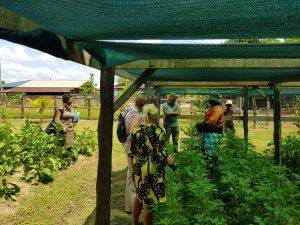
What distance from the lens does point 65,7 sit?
81.2 inches

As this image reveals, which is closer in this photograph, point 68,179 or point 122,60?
point 122,60

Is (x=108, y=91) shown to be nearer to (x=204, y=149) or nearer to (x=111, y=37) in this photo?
(x=111, y=37)

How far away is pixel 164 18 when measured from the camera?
224 cm

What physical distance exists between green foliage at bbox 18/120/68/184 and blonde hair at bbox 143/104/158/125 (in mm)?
3319

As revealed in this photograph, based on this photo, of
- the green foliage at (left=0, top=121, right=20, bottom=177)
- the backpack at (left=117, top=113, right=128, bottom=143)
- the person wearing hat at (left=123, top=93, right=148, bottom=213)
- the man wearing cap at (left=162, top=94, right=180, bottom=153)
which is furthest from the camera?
the man wearing cap at (left=162, top=94, right=180, bottom=153)

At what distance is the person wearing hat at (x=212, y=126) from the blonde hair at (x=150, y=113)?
107 inches

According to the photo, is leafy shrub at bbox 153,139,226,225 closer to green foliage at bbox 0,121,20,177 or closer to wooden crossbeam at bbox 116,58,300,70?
wooden crossbeam at bbox 116,58,300,70

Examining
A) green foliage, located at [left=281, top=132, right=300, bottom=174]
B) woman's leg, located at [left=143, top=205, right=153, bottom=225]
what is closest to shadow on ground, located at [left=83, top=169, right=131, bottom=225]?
woman's leg, located at [left=143, top=205, right=153, bottom=225]

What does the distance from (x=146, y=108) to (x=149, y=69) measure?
4.11 feet

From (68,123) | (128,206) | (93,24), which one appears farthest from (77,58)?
(68,123)

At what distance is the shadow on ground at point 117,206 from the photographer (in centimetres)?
531

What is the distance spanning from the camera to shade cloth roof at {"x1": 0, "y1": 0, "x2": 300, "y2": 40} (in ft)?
6.55

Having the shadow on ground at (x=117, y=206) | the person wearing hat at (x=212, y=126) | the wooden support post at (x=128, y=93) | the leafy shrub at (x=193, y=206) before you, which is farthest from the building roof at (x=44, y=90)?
the leafy shrub at (x=193, y=206)

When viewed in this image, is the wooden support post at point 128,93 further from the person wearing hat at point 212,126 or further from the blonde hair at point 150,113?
the person wearing hat at point 212,126
